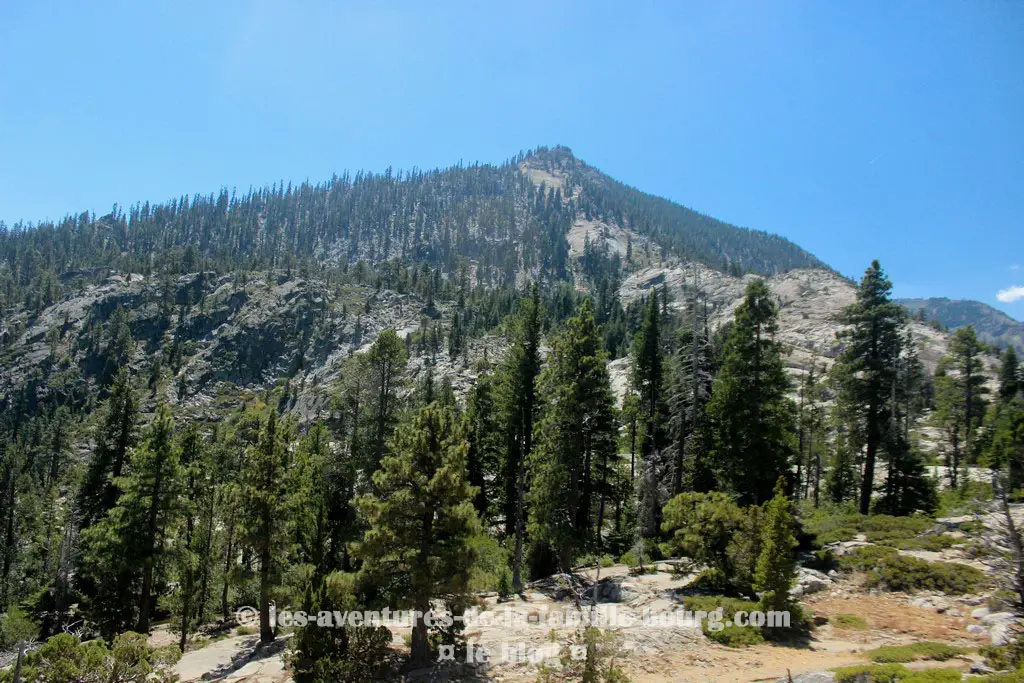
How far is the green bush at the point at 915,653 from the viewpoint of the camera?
11.4m

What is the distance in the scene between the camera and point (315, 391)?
389 feet

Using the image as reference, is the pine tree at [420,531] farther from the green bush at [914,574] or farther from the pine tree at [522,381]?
the green bush at [914,574]

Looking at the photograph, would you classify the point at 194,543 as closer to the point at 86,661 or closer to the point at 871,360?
the point at 86,661

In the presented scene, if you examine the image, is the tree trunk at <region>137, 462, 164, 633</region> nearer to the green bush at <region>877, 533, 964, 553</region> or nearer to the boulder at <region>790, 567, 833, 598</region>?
the boulder at <region>790, 567, 833, 598</region>

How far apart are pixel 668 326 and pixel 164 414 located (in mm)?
91874

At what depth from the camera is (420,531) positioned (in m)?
13.9

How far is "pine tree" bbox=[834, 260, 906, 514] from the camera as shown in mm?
25484

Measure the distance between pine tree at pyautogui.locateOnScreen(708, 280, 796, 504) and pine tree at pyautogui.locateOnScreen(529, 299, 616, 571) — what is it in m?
5.38

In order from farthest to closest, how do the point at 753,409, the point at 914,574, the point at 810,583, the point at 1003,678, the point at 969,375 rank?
the point at 969,375 < the point at 753,409 < the point at 810,583 < the point at 914,574 < the point at 1003,678

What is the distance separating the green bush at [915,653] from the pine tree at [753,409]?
34.8 ft

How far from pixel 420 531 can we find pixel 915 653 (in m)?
11.8

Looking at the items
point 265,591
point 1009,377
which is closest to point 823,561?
point 265,591

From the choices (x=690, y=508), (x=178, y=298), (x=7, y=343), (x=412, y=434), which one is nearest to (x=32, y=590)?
(x=412, y=434)

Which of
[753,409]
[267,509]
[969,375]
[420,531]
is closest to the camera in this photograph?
A: [420,531]
